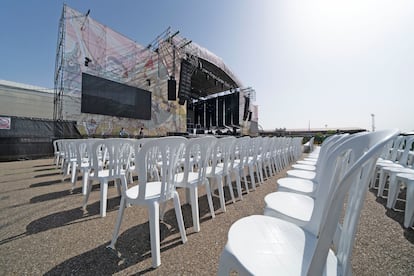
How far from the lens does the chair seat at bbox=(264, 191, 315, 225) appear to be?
1014mm

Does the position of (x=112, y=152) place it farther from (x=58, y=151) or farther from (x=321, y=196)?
(x=58, y=151)

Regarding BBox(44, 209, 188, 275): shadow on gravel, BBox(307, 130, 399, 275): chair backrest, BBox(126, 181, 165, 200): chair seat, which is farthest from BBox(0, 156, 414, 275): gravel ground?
BBox(307, 130, 399, 275): chair backrest

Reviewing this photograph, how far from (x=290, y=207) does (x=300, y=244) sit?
0.41m

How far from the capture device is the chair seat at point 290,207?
39.9 inches

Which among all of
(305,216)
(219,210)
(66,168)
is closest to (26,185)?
(66,168)

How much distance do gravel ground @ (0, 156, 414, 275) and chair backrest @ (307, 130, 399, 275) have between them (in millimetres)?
925

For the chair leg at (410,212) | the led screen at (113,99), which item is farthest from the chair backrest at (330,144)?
the led screen at (113,99)

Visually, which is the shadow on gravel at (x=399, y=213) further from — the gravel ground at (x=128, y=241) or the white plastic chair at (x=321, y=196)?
the white plastic chair at (x=321, y=196)

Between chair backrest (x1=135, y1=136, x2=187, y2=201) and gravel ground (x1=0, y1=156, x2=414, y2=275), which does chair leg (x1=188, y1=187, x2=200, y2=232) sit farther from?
chair backrest (x1=135, y1=136, x2=187, y2=201)

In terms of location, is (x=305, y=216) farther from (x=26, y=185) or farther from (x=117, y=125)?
(x=117, y=125)

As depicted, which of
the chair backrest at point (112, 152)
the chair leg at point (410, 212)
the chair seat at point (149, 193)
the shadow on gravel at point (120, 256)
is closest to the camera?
the shadow on gravel at point (120, 256)

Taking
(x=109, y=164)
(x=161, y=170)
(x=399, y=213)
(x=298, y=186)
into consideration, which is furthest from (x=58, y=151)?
(x=399, y=213)

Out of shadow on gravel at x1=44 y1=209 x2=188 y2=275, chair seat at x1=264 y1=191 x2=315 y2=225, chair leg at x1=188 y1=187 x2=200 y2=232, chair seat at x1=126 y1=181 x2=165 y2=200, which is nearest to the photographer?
chair seat at x1=264 y1=191 x2=315 y2=225

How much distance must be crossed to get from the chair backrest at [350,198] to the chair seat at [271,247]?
0.13m
